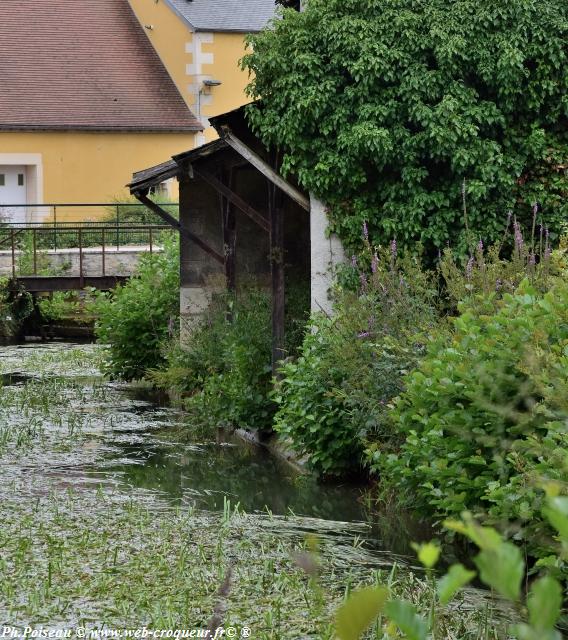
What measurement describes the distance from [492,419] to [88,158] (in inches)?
970

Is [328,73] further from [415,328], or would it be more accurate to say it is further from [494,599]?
[494,599]

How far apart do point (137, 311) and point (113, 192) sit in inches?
554

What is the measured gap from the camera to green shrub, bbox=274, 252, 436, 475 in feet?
28.5

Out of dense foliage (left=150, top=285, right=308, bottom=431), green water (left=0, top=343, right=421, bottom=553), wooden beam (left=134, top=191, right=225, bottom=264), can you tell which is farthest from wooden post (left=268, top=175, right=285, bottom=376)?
wooden beam (left=134, top=191, right=225, bottom=264)

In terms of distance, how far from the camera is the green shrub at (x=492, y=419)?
5590 mm

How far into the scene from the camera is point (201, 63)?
30562 millimetres

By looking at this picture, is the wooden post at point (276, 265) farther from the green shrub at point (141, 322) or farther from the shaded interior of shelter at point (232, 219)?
the green shrub at point (141, 322)

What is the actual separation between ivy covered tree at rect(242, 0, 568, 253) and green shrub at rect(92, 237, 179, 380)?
5.31 metres

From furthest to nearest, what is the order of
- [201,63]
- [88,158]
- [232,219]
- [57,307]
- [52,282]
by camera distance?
[201,63]
[88,158]
[57,307]
[52,282]
[232,219]

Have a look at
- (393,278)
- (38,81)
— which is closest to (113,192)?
(38,81)

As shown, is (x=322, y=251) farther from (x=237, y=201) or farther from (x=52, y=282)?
(x=52, y=282)

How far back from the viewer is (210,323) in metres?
14.1

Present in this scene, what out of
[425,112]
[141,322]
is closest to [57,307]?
[141,322]

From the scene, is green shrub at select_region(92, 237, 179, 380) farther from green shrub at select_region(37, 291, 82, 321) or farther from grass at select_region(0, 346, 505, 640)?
green shrub at select_region(37, 291, 82, 321)
